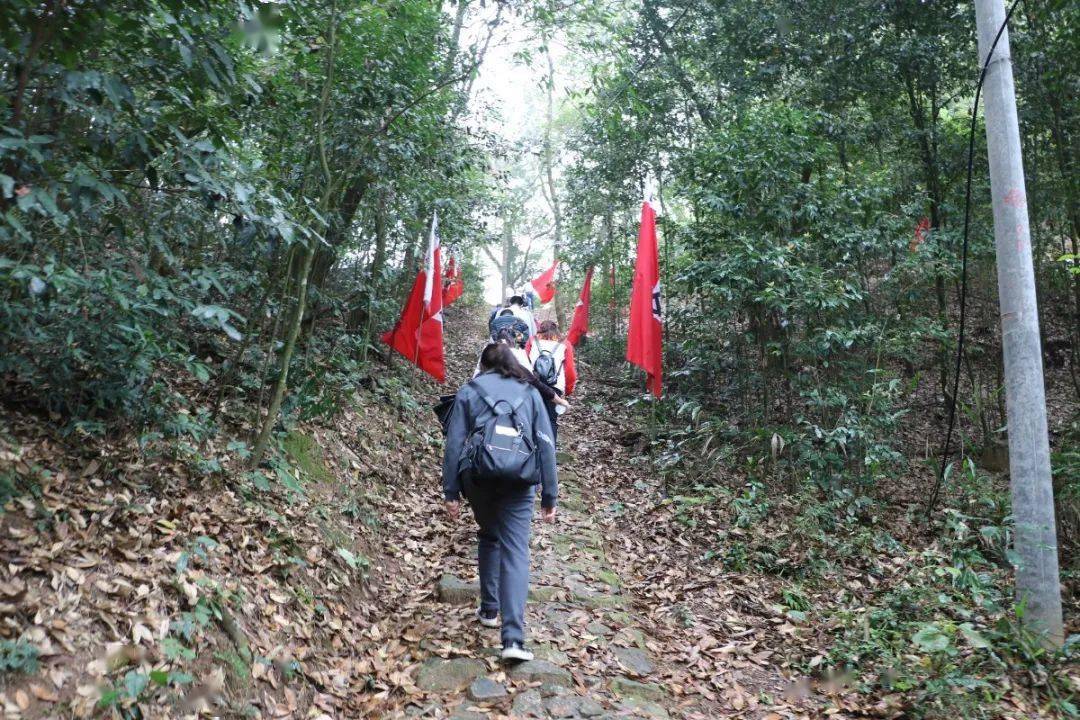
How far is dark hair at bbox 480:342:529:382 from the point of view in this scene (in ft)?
15.4

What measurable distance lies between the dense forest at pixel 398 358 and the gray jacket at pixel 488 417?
3.99 ft

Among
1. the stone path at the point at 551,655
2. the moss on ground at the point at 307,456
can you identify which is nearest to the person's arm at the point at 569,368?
the stone path at the point at 551,655

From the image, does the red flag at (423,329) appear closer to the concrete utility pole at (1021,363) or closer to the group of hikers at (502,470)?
the group of hikers at (502,470)

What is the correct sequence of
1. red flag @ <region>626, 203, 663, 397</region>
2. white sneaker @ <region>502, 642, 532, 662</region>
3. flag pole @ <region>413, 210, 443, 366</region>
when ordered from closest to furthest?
white sneaker @ <region>502, 642, 532, 662</region> < red flag @ <region>626, 203, 663, 397</region> < flag pole @ <region>413, 210, 443, 366</region>

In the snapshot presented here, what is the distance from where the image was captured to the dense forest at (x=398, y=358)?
3354 millimetres

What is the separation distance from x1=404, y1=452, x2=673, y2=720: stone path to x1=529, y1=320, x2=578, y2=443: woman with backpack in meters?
1.66

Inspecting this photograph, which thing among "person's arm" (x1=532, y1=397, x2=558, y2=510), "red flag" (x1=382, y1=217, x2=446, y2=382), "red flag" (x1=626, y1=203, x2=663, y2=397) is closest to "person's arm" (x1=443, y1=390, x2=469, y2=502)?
"person's arm" (x1=532, y1=397, x2=558, y2=510)

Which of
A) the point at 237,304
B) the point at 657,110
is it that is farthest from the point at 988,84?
the point at 657,110

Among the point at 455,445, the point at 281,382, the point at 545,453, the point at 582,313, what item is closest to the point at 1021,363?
the point at 545,453

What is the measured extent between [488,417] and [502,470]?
0.35 meters

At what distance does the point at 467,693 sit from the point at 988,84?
16.6 ft

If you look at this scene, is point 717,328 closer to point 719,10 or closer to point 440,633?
point 719,10

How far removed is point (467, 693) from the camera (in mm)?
4055

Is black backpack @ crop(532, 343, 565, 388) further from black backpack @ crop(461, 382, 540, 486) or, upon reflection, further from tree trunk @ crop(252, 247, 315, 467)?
black backpack @ crop(461, 382, 540, 486)
